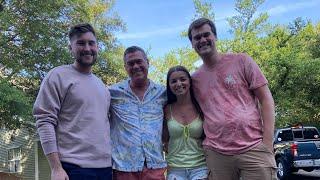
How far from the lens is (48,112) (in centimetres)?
349

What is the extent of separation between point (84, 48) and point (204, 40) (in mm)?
1013

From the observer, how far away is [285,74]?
2636 cm

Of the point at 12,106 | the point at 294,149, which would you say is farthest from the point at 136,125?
the point at 294,149

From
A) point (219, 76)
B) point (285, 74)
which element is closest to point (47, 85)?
point (219, 76)

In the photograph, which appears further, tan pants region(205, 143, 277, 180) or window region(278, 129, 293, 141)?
Result: window region(278, 129, 293, 141)

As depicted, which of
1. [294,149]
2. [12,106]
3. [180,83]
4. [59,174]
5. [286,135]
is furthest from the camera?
[286,135]

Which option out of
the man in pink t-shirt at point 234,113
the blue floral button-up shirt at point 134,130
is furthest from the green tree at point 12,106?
the man in pink t-shirt at point 234,113

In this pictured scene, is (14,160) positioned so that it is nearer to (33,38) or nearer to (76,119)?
(33,38)

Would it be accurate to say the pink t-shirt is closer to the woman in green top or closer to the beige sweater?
the woman in green top

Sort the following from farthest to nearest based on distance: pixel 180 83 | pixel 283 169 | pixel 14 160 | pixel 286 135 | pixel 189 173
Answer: pixel 14 160 < pixel 286 135 < pixel 283 169 < pixel 180 83 < pixel 189 173

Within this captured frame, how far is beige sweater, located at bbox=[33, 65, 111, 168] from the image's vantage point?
350 centimetres

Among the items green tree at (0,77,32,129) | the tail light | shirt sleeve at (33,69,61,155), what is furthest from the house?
shirt sleeve at (33,69,61,155)

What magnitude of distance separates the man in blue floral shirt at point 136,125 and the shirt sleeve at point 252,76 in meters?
0.77

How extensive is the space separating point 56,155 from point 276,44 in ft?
86.6
